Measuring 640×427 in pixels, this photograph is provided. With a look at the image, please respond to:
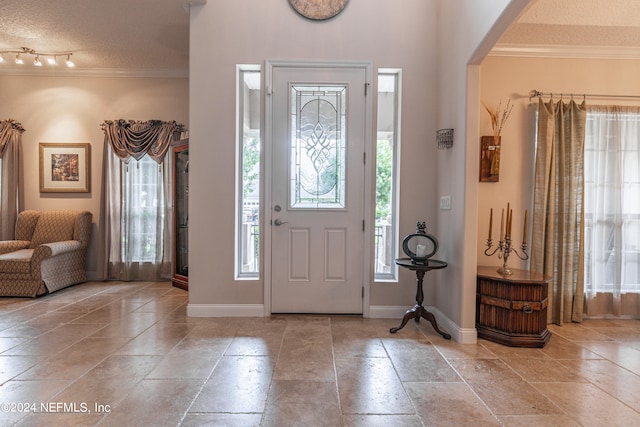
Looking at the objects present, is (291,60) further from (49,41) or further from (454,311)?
(49,41)

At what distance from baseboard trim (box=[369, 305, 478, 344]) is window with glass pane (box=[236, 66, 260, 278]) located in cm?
128

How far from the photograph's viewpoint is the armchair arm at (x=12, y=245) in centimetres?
420

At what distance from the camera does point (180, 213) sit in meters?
4.57

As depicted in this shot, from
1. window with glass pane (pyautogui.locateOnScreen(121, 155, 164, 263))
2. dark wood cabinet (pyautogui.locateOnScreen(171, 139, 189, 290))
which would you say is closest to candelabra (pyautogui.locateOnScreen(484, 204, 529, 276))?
dark wood cabinet (pyautogui.locateOnScreen(171, 139, 189, 290))

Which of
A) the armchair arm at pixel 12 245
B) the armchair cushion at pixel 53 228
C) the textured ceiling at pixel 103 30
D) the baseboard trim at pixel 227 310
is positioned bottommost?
the baseboard trim at pixel 227 310

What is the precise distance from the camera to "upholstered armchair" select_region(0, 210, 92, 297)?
12.8 feet

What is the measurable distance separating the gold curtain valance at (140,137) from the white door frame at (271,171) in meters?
2.08

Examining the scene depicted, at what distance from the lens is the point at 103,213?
15.7 ft

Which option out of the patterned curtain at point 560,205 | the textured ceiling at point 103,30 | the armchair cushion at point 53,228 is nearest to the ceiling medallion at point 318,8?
the textured ceiling at point 103,30

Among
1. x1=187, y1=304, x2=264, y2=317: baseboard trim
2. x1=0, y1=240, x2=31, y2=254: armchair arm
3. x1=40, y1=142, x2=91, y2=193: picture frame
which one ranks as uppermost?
x1=40, y1=142, x2=91, y2=193: picture frame

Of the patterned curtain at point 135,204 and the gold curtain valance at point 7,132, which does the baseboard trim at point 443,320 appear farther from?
the gold curtain valance at point 7,132

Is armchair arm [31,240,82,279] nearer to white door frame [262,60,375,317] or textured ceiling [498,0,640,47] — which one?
white door frame [262,60,375,317]

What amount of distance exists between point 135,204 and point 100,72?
6.37 feet

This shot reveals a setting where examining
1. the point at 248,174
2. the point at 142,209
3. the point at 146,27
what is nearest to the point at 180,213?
the point at 142,209
